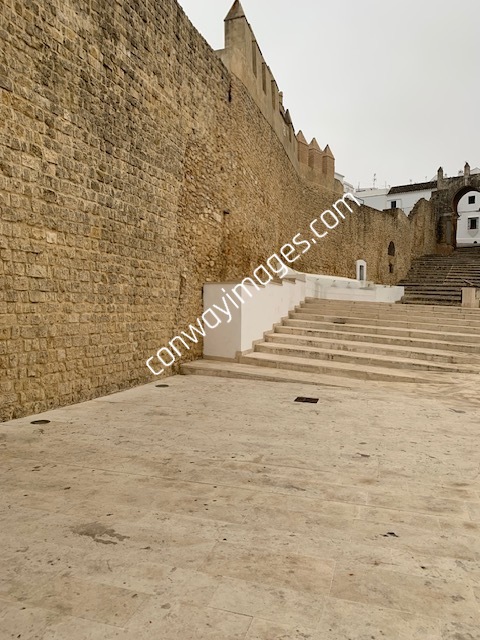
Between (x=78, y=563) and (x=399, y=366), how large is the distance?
6.11 metres

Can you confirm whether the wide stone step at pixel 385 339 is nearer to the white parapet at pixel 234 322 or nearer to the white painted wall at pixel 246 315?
the white painted wall at pixel 246 315

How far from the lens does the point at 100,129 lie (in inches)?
199

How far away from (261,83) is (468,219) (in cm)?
3903

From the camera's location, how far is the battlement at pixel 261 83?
386 inches

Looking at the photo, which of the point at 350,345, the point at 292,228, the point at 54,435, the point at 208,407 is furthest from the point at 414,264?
the point at 54,435

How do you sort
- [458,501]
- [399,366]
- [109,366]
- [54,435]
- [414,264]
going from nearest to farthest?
[458,501]
[54,435]
[109,366]
[399,366]
[414,264]

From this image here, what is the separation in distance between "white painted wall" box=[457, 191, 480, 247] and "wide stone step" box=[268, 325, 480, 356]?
39925 millimetres

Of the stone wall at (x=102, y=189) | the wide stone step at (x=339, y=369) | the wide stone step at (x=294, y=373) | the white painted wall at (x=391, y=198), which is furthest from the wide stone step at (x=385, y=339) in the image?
the white painted wall at (x=391, y=198)

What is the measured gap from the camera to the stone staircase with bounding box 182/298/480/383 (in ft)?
21.9

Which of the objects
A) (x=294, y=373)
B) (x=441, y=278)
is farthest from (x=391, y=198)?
(x=294, y=373)

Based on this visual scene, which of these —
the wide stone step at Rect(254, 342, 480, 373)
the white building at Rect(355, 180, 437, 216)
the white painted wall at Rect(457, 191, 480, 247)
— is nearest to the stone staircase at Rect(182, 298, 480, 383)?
the wide stone step at Rect(254, 342, 480, 373)

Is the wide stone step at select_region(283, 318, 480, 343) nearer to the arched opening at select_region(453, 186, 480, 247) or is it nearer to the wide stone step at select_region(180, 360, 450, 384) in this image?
the wide stone step at select_region(180, 360, 450, 384)

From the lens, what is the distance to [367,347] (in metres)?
7.69

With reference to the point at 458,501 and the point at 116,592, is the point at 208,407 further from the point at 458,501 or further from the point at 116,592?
the point at 116,592
